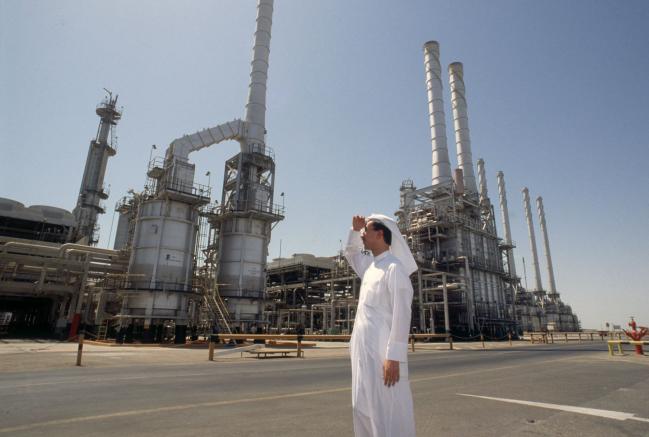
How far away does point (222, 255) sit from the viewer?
1241 inches

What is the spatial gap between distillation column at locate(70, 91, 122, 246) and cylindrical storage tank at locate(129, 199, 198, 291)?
1025 inches

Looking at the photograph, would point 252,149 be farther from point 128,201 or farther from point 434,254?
point 434,254

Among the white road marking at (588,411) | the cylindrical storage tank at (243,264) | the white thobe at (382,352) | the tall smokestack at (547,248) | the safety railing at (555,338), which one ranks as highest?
the tall smokestack at (547,248)

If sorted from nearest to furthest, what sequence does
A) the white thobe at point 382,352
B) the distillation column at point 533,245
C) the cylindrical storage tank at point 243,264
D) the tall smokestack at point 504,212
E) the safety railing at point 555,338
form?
the white thobe at point 382,352 → the cylindrical storage tank at point 243,264 → the safety railing at point 555,338 → the tall smokestack at point 504,212 → the distillation column at point 533,245

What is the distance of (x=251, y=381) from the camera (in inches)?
306

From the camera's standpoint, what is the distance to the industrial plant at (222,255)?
26766mm

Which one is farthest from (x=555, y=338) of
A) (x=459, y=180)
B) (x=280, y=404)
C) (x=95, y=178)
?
(x=95, y=178)

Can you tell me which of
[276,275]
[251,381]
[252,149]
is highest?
[252,149]

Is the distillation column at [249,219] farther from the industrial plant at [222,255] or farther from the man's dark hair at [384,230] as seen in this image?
the man's dark hair at [384,230]

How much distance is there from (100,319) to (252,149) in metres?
19.2

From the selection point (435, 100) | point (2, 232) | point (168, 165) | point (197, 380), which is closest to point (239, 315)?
point (168, 165)

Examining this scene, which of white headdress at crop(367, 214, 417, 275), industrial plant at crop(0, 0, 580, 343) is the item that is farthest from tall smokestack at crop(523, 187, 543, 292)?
white headdress at crop(367, 214, 417, 275)

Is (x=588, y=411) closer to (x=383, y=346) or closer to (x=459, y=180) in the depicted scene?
(x=383, y=346)

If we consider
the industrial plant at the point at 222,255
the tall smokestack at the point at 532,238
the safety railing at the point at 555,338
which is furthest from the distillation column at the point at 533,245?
the industrial plant at the point at 222,255
